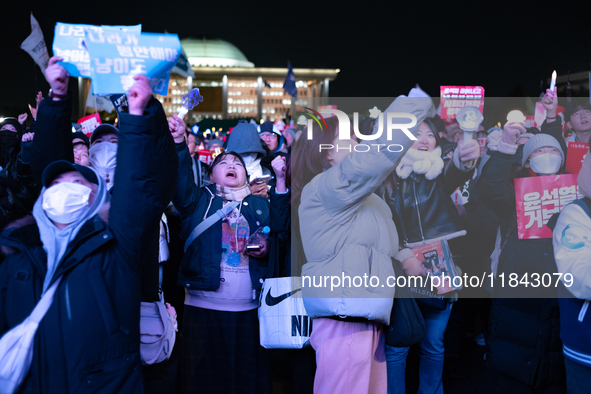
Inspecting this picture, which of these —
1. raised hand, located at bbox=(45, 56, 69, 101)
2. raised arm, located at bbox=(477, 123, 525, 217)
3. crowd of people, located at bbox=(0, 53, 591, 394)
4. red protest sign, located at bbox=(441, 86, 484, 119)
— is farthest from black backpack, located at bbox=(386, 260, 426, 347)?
red protest sign, located at bbox=(441, 86, 484, 119)

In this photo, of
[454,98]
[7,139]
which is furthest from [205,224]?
[454,98]

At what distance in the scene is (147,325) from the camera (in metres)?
2.24

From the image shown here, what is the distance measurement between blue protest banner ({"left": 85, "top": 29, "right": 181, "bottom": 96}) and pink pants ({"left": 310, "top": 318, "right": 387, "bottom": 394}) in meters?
1.53

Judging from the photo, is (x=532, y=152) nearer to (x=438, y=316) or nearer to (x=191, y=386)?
(x=438, y=316)

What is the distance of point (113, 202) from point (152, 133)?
311mm

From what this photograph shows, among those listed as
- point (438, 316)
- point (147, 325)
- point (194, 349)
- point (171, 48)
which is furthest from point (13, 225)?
point (438, 316)

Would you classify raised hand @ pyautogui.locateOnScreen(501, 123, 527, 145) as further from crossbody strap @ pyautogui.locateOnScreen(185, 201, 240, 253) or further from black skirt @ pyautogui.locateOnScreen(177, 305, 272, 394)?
black skirt @ pyautogui.locateOnScreen(177, 305, 272, 394)

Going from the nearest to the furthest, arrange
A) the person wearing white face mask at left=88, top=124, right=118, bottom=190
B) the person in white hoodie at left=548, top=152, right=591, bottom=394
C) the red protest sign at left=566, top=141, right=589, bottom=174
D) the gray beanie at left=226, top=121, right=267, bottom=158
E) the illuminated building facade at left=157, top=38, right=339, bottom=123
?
the person in white hoodie at left=548, top=152, right=591, bottom=394
the person wearing white face mask at left=88, top=124, right=118, bottom=190
the red protest sign at left=566, top=141, right=589, bottom=174
the gray beanie at left=226, top=121, right=267, bottom=158
the illuminated building facade at left=157, top=38, right=339, bottom=123

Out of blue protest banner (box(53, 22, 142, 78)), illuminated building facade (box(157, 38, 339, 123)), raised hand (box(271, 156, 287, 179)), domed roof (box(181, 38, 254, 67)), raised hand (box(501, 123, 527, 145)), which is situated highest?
domed roof (box(181, 38, 254, 67))

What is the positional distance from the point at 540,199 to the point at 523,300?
0.65m

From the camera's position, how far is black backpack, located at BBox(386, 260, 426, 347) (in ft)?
8.48

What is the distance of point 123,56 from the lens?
179 centimetres

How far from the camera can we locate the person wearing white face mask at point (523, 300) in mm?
2914

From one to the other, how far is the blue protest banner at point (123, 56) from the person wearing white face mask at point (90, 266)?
0.20ft
